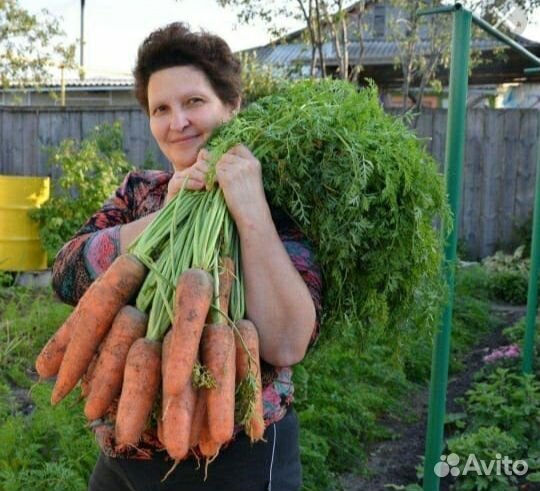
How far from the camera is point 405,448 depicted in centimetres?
412

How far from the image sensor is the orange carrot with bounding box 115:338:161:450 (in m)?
1.46

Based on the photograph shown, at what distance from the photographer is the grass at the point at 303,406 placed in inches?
118

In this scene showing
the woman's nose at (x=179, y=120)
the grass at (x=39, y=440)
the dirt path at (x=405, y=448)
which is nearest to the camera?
the woman's nose at (x=179, y=120)

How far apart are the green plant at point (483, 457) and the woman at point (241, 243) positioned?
197cm

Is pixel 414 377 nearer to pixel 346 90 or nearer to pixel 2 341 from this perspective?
pixel 2 341

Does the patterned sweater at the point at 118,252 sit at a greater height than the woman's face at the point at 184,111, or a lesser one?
lesser

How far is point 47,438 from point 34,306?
2377 millimetres

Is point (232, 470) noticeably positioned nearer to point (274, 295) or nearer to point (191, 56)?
point (274, 295)

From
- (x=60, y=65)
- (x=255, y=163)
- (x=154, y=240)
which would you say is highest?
(x=60, y=65)

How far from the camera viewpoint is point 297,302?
152cm

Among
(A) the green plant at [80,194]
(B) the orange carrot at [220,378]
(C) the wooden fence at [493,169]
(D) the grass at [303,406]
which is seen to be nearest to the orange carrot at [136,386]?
(B) the orange carrot at [220,378]

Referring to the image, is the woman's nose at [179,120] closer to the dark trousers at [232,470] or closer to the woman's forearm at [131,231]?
the woman's forearm at [131,231]

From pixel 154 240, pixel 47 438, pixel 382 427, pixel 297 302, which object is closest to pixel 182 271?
pixel 154 240

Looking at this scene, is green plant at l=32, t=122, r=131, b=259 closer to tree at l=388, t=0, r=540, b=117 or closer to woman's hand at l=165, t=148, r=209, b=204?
tree at l=388, t=0, r=540, b=117
